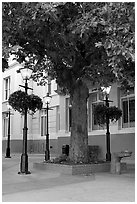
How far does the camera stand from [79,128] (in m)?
11.4

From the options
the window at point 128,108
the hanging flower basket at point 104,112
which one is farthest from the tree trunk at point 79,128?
the window at point 128,108

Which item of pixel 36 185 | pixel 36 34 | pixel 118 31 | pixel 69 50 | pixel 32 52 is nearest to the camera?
pixel 118 31

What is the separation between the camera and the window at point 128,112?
16594 mm

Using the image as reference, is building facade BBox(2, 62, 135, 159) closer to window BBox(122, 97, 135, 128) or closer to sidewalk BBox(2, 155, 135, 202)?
window BBox(122, 97, 135, 128)

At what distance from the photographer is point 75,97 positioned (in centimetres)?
1162

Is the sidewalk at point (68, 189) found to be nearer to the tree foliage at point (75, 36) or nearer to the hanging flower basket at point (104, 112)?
the tree foliage at point (75, 36)

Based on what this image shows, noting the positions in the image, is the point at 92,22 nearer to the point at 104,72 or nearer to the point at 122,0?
the point at 122,0

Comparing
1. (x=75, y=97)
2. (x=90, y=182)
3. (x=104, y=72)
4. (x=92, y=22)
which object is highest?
(x=92, y=22)

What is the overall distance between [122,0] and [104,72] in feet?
11.8

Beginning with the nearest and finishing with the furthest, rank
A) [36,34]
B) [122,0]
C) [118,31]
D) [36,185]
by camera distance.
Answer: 1. [122,0]
2. [118,31]
3. [36,185]
4. [36,34]

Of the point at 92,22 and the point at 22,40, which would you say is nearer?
the point at 92,22

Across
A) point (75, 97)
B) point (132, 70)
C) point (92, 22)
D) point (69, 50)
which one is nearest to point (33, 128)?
point (75, 97)

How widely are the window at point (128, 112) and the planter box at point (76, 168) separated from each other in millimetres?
5886

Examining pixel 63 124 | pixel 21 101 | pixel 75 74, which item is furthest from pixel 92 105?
pixel 21 101
